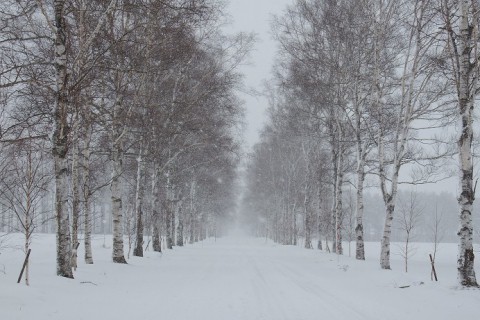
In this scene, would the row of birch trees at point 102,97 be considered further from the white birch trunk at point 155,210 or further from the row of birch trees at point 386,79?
the row of birch trees at point 386,79

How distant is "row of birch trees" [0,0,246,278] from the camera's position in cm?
982

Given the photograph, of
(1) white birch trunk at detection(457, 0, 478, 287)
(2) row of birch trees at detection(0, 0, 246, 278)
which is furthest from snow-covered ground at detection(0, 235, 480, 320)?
(2) row of birch trees at detection(0, 0, 246, 278)

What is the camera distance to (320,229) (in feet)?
104

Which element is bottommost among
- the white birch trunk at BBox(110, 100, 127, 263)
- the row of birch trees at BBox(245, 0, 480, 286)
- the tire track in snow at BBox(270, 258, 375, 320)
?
the tire track in snow at BBox(270, 258, 375, 320)

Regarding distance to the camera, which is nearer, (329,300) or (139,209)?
(329,300)

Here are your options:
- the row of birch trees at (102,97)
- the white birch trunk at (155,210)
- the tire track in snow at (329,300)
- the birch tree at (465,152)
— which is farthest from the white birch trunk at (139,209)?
the birch tree at (465,152)

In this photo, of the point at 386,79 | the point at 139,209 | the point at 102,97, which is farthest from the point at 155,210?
the point at 386,79

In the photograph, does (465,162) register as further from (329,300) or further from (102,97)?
(102,97)

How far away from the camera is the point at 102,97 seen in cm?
1361

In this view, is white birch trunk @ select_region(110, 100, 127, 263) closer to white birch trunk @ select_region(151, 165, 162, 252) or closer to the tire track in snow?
the tire track in snow

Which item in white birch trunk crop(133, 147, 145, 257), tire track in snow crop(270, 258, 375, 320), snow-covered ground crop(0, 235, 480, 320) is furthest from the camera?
white birch trunk crop(133, 147, 145, 257)

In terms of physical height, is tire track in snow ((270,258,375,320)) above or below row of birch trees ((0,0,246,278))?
below

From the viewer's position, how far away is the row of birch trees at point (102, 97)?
982 centimetres

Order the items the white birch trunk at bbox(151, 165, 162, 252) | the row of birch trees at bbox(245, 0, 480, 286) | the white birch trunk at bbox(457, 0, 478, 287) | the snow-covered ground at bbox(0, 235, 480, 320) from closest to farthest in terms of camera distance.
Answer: the snow-covered ground at bbox(0, 235, 480, 320), the white birch trunk at bbox(457, 0, 478, 287), the row of birch trees at bbox(245, 0, 480, 286), the white birch trunk at bbox(151, 165, 162, 252)
